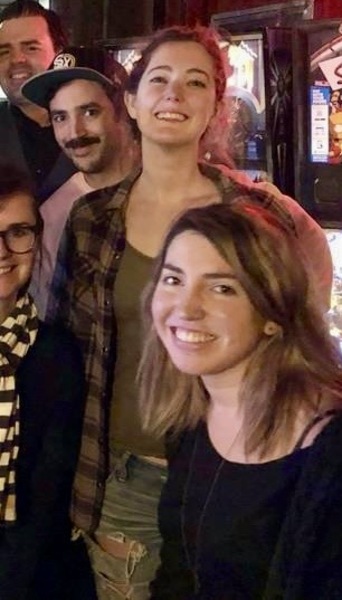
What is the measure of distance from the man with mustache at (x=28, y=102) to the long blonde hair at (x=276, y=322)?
1132mm

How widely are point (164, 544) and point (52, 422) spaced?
36 cm

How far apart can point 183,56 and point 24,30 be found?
4.00 ft

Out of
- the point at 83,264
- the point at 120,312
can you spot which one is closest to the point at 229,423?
the point at 120,312

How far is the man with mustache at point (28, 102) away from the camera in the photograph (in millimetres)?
2784

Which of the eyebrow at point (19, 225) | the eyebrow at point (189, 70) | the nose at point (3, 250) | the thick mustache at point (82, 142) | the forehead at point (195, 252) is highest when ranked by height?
the eyebrow at point (189, 70)

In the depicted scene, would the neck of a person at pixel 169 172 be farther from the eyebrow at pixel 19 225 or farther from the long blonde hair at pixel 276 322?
the long blonde hair at pixel 276 322

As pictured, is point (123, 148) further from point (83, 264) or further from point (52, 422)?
point (52, 422)

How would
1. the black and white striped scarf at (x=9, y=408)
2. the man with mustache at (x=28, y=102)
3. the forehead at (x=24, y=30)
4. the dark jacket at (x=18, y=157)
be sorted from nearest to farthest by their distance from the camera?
the black and white striped scarf at (x=9, y=408) < the dark jacket at (x=18, y=157) < the man with mustache at (x=28, y=102) < the forehead at (x=24, y=30)

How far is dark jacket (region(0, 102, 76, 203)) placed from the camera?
267 centimetres

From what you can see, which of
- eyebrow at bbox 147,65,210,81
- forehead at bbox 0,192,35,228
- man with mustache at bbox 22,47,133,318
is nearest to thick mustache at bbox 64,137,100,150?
man with mustache at bbox 22,47,133,318

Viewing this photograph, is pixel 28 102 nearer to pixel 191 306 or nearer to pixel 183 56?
pixel 183 56

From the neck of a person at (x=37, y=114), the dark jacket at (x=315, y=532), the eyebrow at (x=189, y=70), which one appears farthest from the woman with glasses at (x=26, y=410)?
the neck of a person at (x=37, y=114)

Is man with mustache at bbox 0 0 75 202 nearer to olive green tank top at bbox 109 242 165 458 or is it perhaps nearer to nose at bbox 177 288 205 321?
olive green tank top at bbox 109 242 165 458

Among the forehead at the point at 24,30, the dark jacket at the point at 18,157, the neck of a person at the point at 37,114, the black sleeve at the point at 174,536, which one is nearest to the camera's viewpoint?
the black sleeve at the point at 174,536
